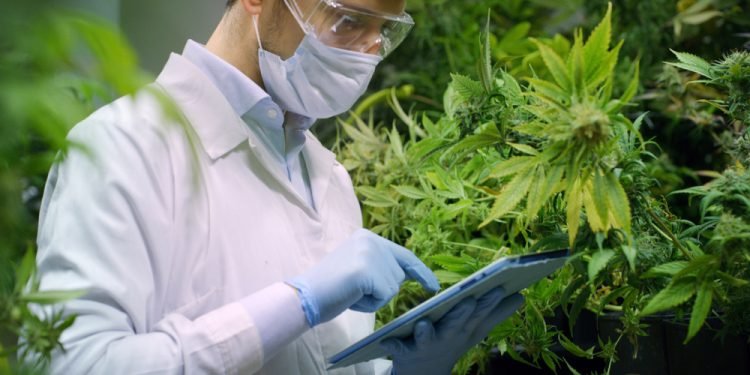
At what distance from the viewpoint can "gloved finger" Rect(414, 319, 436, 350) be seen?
1040mm

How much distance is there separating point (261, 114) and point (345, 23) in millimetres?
181

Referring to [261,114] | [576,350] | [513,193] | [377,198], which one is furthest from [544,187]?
[377,198]

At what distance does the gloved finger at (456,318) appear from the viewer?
Result: 102 cm

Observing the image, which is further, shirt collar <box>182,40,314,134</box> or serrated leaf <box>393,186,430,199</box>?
serrated leaf <box>393,186,430,199</box>

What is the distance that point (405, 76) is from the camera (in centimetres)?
208

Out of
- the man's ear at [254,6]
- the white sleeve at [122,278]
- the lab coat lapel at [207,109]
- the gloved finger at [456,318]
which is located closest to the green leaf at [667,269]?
the gloved finger at [456,318]

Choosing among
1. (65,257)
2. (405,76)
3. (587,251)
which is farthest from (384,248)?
(405,76)

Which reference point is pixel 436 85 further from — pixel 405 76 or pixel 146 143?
pixel 146 143

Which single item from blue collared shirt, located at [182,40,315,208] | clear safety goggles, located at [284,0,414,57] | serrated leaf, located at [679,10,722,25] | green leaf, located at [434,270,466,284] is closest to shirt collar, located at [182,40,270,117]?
blue collared shirt, located at [182,40,315,208]

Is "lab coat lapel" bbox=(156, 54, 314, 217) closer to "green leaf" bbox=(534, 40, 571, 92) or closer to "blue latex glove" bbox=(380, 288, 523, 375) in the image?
"blue latex glove" bbox=(380, 288, 523, 375)

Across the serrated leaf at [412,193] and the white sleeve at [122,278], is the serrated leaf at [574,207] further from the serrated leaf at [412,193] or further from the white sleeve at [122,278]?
the serrated leaf at [412,193]

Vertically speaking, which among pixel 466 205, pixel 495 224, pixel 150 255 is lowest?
pixel 495 224

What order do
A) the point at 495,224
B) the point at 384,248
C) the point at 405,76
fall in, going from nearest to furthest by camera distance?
1. the point at 384,248
2. the point at 495,224
3. the point at 405,76

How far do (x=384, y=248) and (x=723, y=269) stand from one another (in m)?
0.42
